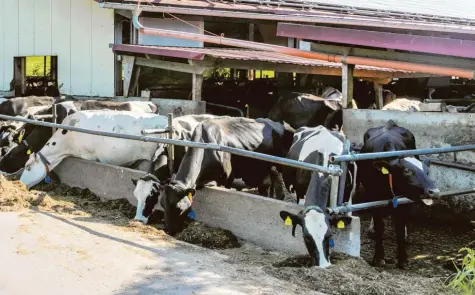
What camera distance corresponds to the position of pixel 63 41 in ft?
58.4

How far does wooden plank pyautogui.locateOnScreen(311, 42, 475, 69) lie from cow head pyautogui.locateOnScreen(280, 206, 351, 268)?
2884 mm

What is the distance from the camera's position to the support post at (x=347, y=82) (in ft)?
35.1

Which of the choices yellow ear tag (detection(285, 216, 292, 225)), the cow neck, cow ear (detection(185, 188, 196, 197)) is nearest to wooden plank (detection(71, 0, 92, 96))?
the cow neck

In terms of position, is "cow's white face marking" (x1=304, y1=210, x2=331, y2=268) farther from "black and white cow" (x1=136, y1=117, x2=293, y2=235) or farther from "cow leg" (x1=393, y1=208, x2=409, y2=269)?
"black and white cow" (x1=136, y1=117, x2=293, y2=235)

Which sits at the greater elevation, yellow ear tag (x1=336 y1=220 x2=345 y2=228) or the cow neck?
the cow neck

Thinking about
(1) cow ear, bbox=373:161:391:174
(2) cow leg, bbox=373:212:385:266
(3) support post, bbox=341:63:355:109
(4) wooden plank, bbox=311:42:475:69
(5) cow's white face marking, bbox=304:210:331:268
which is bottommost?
(2) cow leg, bbox=373:212:385:266

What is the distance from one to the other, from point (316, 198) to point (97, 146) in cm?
511

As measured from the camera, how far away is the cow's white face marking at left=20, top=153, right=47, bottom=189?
37.8 ft

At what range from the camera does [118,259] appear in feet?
22.9

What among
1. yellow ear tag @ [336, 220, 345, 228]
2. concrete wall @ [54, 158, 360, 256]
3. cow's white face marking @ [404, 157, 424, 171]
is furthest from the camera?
cow's white face marking @ [404, 157, 424, 171]

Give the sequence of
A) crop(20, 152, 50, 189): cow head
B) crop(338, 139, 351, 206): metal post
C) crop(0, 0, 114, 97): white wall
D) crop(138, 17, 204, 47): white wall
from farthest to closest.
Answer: crop(0, 0, 114, 97): white wall, crop(138, 17, 204, 47): white wall, crop(20, 152, 50, 189): cow head, crop(338, 139, 351, 206): metal post

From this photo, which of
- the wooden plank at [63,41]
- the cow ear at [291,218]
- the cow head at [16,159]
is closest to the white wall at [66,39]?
the wooden plank at [63,41]

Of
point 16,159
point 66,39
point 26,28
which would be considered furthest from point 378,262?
point 26,28

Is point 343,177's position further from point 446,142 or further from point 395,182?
point 446,142
